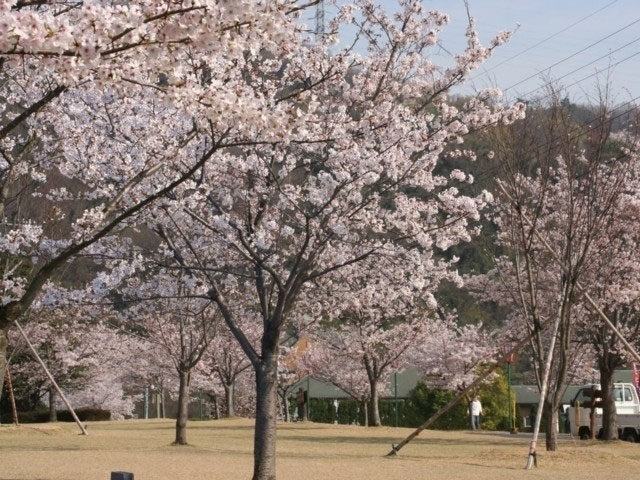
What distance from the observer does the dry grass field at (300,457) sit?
14953 mm

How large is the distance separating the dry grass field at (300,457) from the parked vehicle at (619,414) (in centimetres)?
424

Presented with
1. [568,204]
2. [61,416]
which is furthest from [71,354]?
[568,204]

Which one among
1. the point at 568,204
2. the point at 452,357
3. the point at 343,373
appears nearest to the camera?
the point at 568,204

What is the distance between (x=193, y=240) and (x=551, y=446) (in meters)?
8.60

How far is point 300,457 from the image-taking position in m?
19.1

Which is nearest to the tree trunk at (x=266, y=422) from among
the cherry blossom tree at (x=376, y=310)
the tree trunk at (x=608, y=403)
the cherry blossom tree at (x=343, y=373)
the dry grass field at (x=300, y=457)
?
the dry grass field at (x=300, y=457)

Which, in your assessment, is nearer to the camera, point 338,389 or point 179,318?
point 179,318

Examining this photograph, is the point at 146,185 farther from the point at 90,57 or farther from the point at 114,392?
the point at 114,392

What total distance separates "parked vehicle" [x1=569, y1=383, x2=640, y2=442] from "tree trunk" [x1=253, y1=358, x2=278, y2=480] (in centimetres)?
1557

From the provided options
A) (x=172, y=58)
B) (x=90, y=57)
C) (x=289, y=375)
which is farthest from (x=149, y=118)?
(x=289, y=375)

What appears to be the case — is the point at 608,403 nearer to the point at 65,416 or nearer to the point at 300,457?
the point at 300,457

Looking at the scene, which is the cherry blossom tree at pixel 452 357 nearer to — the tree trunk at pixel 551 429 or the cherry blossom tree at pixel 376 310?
the cherry blossom tree at pixel 376 310

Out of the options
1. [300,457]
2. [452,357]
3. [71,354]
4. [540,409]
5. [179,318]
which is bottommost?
[300,457]

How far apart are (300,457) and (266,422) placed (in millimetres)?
6027
